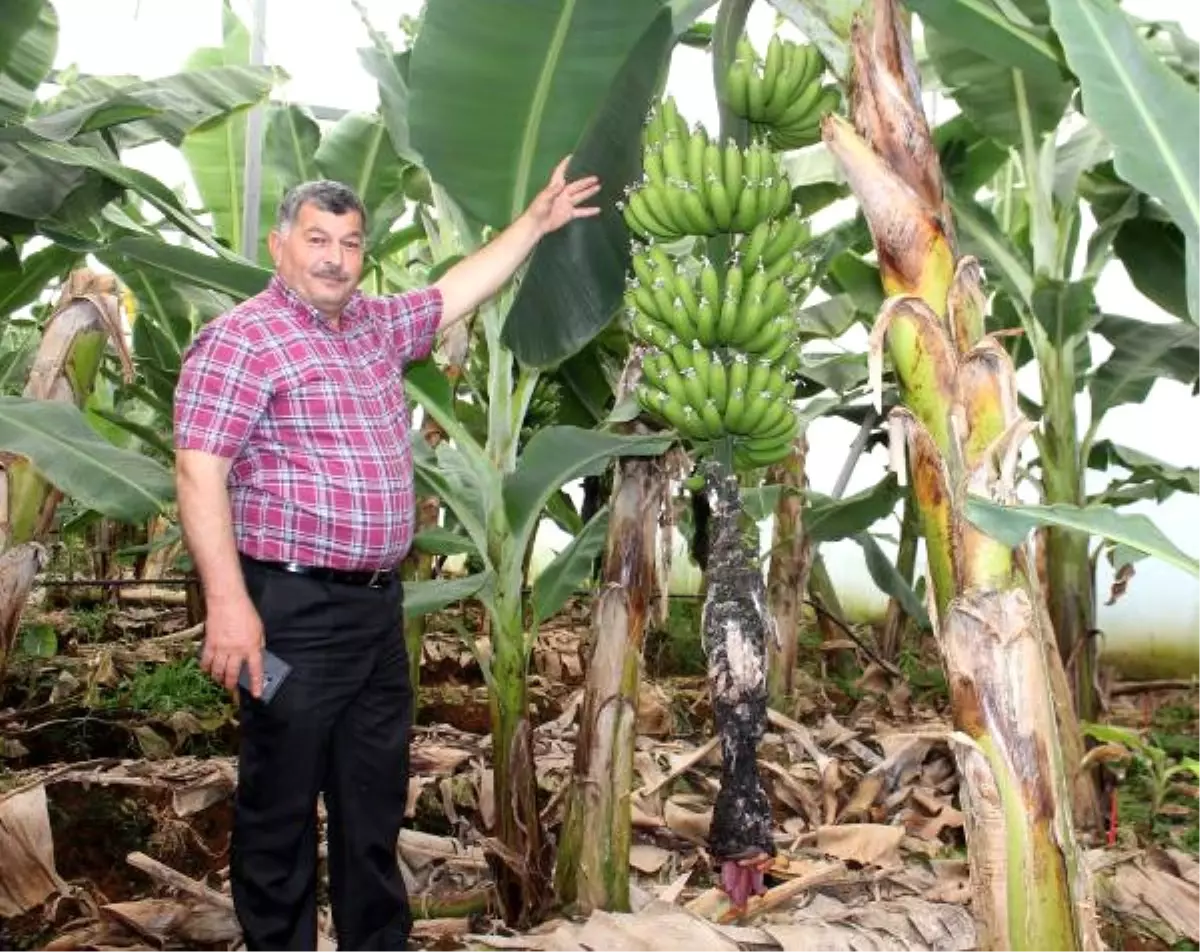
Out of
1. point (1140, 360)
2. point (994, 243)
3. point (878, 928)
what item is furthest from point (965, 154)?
point (878, 928)

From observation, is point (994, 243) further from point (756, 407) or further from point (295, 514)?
point (295, 514)

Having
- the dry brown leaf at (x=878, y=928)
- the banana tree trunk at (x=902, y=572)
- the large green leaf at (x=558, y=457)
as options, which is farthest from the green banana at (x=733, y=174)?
the banana tree trunk at (x=902, y=572)

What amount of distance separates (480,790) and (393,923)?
2.19 feet

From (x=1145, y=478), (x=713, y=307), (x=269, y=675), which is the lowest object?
→ (x=269, y=675)

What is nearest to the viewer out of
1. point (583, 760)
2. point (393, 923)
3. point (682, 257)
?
point (393, 923)

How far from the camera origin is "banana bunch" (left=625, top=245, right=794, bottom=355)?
4.88 ft

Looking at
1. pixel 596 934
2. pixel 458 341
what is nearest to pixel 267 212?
pixel 458 341

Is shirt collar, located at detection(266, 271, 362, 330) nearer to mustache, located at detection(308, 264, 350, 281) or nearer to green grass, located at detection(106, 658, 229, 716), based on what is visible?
mustache, located at detection(308, 264, 350, 281)

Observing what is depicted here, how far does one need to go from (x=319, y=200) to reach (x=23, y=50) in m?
1.10

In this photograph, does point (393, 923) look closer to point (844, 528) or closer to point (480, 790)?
point (480, 790)

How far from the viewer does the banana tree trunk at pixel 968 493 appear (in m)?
1.20

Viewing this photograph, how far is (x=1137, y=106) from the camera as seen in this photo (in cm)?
117

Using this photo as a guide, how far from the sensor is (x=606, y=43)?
154cm

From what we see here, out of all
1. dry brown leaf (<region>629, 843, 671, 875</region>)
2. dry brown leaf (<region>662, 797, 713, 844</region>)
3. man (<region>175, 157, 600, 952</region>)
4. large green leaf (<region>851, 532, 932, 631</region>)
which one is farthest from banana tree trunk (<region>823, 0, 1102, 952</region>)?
large green leaf (<region>851, 532, 932, 631</region>)
